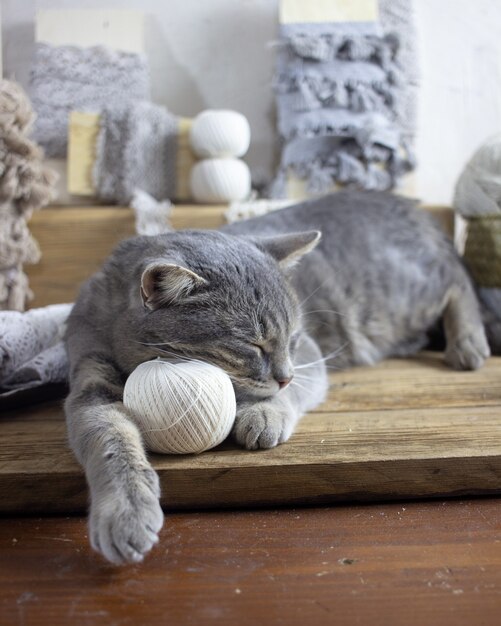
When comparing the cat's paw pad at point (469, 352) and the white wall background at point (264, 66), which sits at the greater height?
the white wall background at point (264, 66)

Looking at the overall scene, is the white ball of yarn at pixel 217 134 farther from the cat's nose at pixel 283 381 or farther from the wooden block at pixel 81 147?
the cat's nose at pixel 283 381

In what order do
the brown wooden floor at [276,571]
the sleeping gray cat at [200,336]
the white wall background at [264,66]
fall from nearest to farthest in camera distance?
the brown wooden floor at [276,571]
the sleeping gray cat at [200,336]
the white wall background at [264,66]

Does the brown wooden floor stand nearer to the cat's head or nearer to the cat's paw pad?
the cat's head

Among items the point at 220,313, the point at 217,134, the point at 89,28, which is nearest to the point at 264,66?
the point at 217,134

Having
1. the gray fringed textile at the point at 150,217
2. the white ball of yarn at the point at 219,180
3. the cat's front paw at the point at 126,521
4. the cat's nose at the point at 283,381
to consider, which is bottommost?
the cat's front paw at the point at 126,521

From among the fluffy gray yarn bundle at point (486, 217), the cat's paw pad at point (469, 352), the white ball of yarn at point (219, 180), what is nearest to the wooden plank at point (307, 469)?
the cat's paw pad at point (469, 352)

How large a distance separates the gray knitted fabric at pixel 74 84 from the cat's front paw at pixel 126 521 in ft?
5.80

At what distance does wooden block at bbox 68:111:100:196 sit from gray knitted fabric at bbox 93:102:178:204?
0.03 m

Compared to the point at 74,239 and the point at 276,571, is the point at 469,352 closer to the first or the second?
the point at 276,571

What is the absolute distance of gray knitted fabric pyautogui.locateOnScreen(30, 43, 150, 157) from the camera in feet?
7.69

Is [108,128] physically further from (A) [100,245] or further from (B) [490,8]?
(B) [490,8]

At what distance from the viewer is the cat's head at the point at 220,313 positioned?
45.0 inches

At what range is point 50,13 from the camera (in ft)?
7.73

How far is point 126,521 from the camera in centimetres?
86
